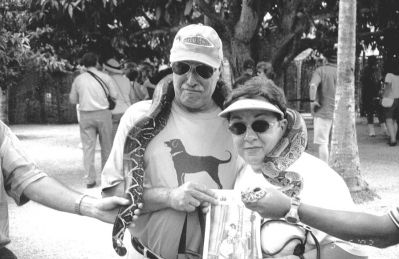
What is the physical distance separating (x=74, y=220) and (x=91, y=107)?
2.27 m

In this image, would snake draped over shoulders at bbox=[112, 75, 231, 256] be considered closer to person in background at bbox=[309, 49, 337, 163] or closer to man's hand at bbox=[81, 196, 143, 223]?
man's hand at bbox=[81, 196, 143, 223]

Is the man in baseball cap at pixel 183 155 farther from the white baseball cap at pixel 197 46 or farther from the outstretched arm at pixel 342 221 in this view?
the outstretched arm at pixel 342 221

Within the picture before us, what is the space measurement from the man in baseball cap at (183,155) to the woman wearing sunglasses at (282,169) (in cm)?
24

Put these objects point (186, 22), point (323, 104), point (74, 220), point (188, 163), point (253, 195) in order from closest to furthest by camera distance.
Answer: point (253, 195) → point (188, 163) → point (74, 220) → point (323, 104) → point (186, 22)

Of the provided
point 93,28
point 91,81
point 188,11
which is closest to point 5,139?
point 91,81

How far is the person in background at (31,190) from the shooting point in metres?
2.65

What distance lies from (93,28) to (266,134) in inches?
387

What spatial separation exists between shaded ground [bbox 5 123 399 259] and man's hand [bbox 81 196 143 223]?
1047mm

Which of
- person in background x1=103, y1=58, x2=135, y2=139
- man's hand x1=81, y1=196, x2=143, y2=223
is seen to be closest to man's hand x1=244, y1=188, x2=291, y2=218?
man's hand x1=81, y1=196, x2=143, y2=223

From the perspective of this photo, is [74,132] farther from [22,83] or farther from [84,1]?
[84,1]

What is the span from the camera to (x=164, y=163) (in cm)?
286

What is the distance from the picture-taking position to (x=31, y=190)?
8.95ft

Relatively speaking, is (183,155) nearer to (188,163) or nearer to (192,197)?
(188,163)

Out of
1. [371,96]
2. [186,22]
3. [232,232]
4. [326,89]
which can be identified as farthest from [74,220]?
[371,96]
